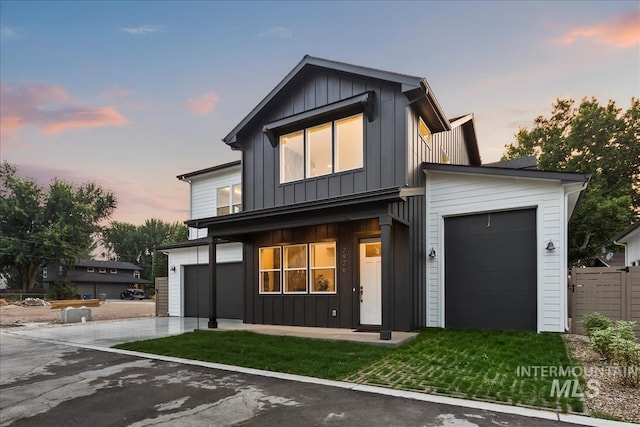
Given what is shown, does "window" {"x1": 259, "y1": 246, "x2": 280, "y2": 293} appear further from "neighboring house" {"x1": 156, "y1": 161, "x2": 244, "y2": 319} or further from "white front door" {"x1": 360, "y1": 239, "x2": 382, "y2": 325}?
"neighboring house" {"x1": 156, "y1": 161, "x2": 244, "y2": 319}

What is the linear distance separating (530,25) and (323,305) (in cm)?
1078

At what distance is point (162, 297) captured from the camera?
17047mm

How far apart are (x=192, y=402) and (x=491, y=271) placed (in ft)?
24.9

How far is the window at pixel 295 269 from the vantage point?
10914 millimetres

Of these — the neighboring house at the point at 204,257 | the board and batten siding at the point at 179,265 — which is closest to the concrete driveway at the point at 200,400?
the neighboring house at the point at 204,257

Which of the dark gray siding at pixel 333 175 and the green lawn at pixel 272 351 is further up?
the dark gray siding at pixel 333 175

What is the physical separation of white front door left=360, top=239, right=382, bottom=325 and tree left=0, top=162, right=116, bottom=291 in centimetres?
3795

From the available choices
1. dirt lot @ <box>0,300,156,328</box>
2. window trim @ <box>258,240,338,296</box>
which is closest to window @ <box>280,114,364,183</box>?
window trim @ <box>258,240,338,296</box>

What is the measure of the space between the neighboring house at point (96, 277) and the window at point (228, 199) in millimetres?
33692

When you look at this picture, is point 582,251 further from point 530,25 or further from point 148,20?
point 148,20

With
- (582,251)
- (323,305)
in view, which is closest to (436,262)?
(323,305)

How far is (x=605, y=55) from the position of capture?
511 inches

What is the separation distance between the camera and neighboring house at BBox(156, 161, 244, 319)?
1484cm

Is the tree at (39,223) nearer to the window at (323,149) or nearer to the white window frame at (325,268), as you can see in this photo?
the window at (323,149)
